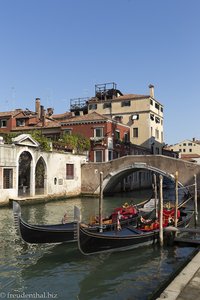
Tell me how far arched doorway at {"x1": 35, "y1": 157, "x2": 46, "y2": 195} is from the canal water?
9.74 m

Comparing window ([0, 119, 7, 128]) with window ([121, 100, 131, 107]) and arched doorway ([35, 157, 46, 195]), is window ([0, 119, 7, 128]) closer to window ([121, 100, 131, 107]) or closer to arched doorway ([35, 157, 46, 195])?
arched doorway ([35, 157, 46, 195])

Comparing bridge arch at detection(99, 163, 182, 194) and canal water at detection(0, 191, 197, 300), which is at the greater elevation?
bridge arch at detection(99, 163, 182, 194)

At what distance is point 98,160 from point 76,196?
3.76 metres

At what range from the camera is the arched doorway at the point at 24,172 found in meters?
19.0

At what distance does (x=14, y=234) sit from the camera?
1033 centimetres

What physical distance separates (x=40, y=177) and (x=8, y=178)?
338 cm

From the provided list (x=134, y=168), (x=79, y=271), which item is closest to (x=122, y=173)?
(x=134, y=168)

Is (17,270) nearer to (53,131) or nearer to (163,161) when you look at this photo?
(163,161)

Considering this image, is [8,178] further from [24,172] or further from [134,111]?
[134,111]

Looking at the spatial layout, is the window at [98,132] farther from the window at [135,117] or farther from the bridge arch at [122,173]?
the window at [135,117]

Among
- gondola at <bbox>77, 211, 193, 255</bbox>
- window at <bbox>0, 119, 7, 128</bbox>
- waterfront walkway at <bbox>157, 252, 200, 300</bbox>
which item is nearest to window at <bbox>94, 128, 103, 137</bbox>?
window at <bbox>0, 119, 7, 128</bbox>

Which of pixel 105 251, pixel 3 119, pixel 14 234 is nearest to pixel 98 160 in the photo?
pixel 3 119

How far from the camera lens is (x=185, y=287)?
15.7 ft

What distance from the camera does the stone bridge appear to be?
19.7m
